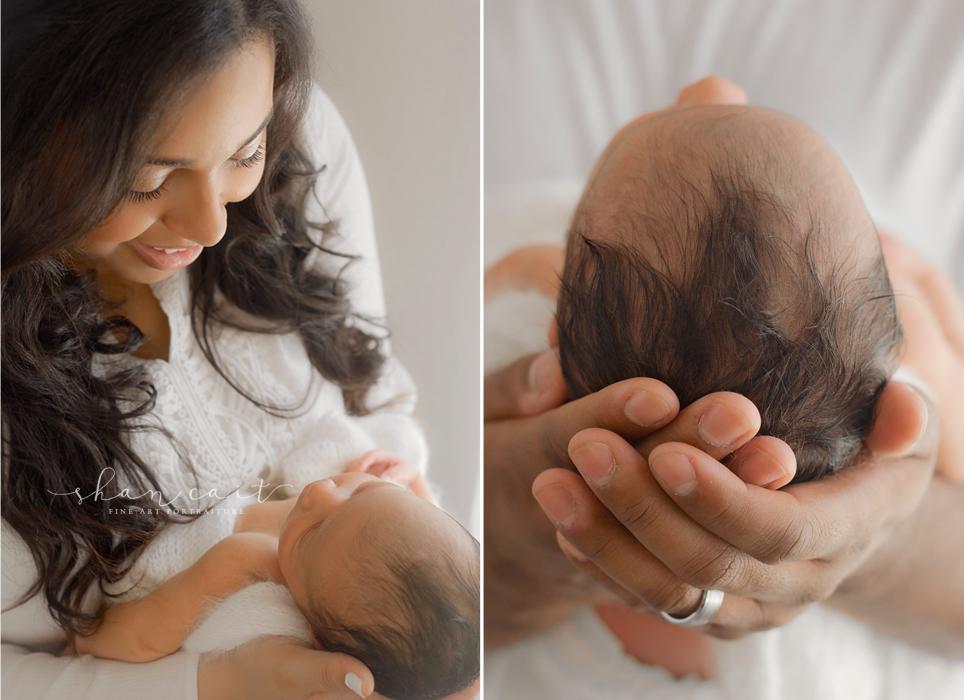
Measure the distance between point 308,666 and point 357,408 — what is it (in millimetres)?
249

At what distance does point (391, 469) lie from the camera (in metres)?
0.69

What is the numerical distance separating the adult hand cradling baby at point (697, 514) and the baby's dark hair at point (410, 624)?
0.13 metres

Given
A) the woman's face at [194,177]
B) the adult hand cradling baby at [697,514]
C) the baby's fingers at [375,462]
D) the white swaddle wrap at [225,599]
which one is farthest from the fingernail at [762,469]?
the woman's face at [194,177]

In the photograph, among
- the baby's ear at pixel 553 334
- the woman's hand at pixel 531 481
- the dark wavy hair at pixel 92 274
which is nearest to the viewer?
the dark wavy hair at pixel 92 274

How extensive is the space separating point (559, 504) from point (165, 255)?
453mm

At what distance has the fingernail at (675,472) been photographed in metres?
0.61

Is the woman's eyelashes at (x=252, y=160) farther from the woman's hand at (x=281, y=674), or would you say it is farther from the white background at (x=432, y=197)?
the woman's hand at (x=281, y=674)

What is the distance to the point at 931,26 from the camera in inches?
32.3

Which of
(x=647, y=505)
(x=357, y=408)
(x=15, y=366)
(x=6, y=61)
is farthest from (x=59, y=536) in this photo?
(x=647, y=505)

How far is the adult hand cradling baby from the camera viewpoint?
0.62 meters

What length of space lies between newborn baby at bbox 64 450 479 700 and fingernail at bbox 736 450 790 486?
0.30 m

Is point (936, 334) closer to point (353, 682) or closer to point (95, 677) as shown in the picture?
point (353, 682)

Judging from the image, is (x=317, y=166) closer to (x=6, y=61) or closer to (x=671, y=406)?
(x=6, y=61)

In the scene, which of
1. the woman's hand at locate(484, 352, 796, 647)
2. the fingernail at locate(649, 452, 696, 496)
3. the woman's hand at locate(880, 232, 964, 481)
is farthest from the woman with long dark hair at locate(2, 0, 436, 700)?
the woman's hand at locate(880, 232, 964, 481)
